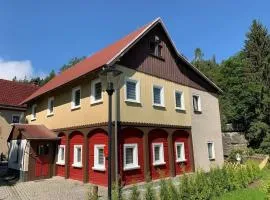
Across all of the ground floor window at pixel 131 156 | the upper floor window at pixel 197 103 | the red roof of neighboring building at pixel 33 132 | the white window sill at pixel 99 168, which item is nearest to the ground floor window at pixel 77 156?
the white window sill at pixel 99 168

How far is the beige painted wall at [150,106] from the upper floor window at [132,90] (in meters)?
0.27

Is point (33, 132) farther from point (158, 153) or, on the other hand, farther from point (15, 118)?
point (15, 118)

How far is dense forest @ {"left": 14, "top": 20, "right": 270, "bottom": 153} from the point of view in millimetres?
35125

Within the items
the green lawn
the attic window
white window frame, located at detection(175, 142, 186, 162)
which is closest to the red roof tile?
the attic window

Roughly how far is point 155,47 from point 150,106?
186 inches

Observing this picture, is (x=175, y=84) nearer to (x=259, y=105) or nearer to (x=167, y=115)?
(x=167, y=115)

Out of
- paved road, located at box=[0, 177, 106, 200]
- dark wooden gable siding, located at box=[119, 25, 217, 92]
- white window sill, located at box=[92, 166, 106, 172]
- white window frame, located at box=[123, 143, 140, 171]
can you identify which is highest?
dark wooden gable siding, located at box=[119, 25, 217, 92]

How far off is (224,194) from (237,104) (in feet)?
87.9

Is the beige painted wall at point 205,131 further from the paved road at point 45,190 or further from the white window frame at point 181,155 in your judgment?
the paved road at point 45,190

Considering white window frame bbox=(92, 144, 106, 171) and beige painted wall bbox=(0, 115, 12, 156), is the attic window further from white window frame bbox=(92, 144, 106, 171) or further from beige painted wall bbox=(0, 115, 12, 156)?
beige painted wall bbox=(0, 115, 12, 156)

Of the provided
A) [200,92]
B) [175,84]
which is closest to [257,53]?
[200,92]

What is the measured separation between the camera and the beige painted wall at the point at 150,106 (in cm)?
1741

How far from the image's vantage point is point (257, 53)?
4216 cm

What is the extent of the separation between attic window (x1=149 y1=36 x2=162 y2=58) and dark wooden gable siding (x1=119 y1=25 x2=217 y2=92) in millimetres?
299
